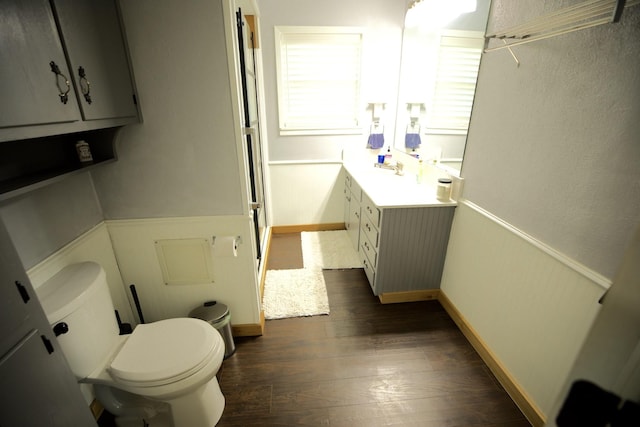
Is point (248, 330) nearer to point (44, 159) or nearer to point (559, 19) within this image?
point (44, 159)

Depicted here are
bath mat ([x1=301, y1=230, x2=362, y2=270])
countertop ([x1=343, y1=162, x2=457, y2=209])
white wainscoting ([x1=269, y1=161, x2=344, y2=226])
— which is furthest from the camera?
white wainscoting ([x1=269, y1=161, x2=344, y2=226])

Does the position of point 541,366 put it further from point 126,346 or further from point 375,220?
point 126,346

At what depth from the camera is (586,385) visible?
14.2 inches

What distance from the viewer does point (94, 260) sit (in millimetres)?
1493

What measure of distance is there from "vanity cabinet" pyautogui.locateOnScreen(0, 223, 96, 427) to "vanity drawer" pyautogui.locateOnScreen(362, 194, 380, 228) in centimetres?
177

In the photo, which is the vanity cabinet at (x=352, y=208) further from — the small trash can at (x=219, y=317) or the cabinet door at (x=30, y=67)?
the cabinet door at (x=30, y=67)

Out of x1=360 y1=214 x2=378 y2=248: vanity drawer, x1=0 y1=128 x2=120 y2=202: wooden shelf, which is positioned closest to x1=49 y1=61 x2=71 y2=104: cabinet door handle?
x1=0 y1=128 x2=120 y2=202: wooden shelf

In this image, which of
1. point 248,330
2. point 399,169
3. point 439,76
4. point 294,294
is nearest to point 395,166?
point 399,169

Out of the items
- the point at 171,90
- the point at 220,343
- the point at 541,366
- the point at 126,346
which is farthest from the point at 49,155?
the point at 541,366

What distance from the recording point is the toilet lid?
1192mm

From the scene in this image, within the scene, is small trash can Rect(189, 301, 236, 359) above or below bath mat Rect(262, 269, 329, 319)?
above

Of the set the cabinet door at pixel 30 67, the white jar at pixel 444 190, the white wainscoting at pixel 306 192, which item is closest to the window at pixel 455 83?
the white jar at pixel 444 190

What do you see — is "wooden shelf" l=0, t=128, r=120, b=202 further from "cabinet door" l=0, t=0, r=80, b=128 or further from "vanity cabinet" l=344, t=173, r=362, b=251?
"vanity cabinet" l=344, t=173, r=362, b=251

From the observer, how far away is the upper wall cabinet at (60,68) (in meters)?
0.77
